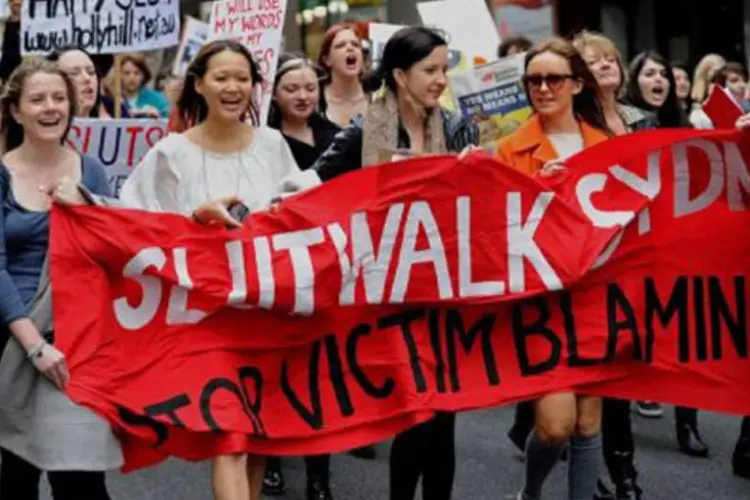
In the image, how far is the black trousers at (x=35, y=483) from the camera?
5137mm

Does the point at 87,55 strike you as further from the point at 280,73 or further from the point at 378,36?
the point at 378,36

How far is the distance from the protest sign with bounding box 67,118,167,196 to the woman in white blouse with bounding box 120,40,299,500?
2587 millimetres

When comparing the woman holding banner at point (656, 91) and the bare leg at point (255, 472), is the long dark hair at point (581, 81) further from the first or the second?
the woman holding banner at point (656, 91)

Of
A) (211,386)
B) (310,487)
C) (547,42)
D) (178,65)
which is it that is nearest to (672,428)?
(310,487)

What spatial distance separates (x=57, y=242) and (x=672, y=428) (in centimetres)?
412

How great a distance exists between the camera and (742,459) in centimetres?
730

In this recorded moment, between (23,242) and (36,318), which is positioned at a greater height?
(23,242)

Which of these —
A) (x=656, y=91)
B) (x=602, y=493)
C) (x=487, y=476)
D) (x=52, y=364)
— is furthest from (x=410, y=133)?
(x=656, y=91)

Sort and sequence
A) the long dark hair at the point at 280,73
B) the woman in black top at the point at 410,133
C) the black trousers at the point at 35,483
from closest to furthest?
the black trousers at the point at 35,483, the woman in black top at the point at 410,133, the long dark hair at the point at 280,73

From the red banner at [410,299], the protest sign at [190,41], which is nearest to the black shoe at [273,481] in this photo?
the red banner at [410,299]

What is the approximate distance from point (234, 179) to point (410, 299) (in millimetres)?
709

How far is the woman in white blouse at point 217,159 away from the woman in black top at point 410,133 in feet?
0.94

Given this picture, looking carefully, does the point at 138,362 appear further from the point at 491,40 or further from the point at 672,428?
the point at 491,40

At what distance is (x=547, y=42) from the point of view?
618 centimetres
